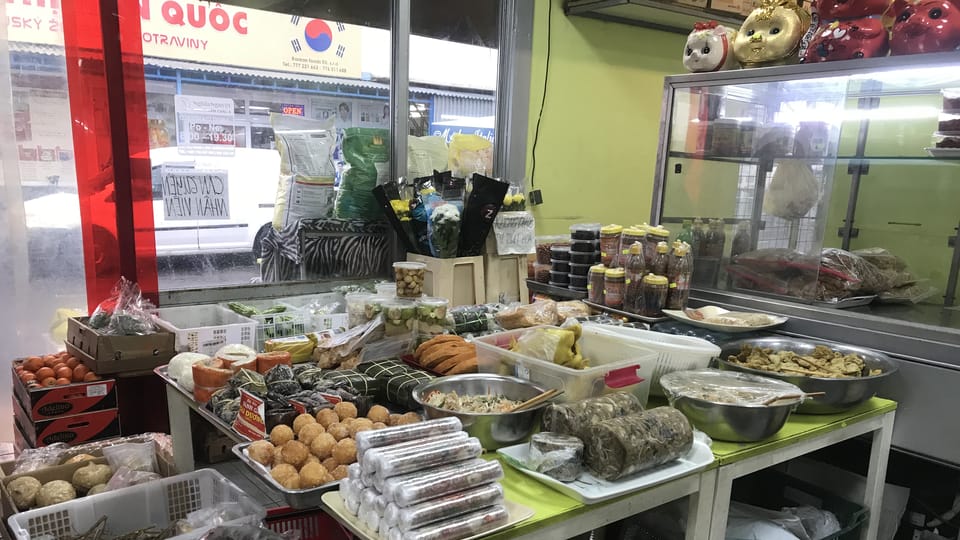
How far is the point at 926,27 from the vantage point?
1973 millimetres

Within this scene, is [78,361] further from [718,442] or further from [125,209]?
[718,442]

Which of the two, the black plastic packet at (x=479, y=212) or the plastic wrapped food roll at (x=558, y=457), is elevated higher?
the black plastic packet at (x=479, y=212)

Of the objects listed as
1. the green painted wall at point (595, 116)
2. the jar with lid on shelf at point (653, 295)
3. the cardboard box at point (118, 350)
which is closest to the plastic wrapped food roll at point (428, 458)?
the jar with lid on shelf at point (653, 295)

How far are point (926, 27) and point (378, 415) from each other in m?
1.99

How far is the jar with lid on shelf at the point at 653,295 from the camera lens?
240 centimetres

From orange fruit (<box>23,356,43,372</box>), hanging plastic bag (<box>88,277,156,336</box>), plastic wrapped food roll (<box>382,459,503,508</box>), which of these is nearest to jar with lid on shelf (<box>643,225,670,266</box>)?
plastic wrapped food roll (<box>382,459,503,508</box>)

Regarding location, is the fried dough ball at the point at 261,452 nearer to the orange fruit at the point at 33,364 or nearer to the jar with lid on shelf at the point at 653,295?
the jar with lid on shelf at the point at 653,295

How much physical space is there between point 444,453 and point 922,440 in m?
1.64

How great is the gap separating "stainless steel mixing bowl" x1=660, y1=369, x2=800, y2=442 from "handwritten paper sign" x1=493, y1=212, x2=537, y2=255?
71.9 inches

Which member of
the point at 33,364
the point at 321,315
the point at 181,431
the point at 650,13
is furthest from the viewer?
the point at 650,13

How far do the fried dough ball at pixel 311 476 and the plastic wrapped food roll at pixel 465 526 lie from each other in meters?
0.30

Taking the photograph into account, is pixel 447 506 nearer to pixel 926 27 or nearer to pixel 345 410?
pixel 345 410

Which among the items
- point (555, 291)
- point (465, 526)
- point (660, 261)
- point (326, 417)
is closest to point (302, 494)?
point (326, 417)

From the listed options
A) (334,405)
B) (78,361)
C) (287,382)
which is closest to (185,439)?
(287,382)
